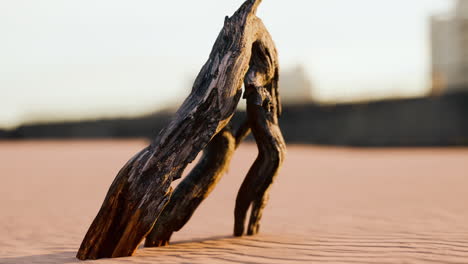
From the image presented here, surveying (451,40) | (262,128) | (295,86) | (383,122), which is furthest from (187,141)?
(295,86)

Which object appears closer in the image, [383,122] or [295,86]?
[383,122]

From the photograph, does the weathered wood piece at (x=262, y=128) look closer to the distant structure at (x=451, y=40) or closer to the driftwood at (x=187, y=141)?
the driftwood at (x=187, y=141)

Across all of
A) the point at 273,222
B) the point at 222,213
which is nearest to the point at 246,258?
the point at 273,222

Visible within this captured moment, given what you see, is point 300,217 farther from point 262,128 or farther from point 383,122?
point 383,122

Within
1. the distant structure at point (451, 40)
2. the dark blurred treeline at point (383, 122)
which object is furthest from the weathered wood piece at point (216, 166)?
the distant structure at point (451, 40)

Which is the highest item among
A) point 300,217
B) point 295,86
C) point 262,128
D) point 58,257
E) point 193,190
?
point 295,86

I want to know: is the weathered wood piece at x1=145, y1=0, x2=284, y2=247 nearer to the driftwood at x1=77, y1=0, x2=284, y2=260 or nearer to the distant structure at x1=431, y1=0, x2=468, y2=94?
the driftwood at x1=77, y1=0, x2=284, y2=260
